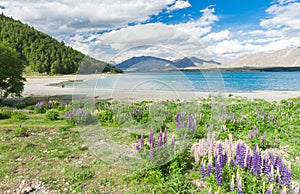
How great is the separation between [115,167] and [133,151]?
102cm

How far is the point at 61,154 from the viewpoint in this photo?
7828mm

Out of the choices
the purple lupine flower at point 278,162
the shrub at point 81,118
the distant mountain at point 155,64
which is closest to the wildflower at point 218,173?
the purple lupine flower at point 278,162

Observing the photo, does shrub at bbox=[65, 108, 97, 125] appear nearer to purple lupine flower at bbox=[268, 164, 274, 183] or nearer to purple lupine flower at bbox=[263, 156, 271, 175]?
purple lupine flower at bbox=[263, 156, 271, 175]

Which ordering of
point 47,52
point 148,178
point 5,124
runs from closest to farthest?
point 148,178 → point 5,124 → point 47,52

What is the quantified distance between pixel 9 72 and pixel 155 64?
1764 cm

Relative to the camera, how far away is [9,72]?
21078mm

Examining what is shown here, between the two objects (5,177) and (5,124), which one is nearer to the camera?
(5,177)

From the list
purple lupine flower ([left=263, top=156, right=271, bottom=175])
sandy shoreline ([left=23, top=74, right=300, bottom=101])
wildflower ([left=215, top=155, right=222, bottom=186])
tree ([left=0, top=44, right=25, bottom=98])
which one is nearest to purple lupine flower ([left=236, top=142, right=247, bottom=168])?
purple lupine flower ([left=263, top=156, right=271, bottom=175])

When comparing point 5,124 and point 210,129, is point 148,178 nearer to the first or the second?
point 210,129

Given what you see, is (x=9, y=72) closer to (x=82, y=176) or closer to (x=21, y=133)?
(x=21, y=133)

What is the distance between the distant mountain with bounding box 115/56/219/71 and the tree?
16.5m

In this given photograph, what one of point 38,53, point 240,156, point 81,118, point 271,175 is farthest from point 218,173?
point 38,53

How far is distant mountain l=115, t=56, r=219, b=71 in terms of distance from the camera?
27.5 ft

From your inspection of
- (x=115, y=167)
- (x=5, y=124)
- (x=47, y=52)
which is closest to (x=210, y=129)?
(x=115, y=167)
